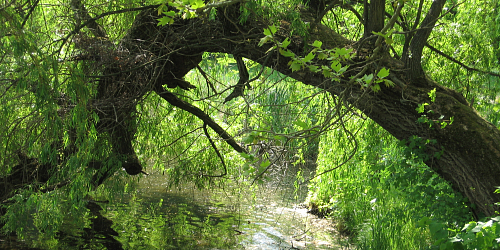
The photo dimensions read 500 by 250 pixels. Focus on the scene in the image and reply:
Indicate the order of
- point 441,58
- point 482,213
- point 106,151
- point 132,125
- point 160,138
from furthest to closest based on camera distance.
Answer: point 160,138, point 441,58, point 132,125, point 106,151, point 482,213

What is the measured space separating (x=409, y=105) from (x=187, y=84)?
7.43 ft

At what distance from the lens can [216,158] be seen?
4.85 metres

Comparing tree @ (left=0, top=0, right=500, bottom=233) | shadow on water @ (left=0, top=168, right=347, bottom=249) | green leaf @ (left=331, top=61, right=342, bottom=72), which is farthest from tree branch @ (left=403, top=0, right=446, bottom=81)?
shadow on water @ (left=0, top=168, right=347, bottom=249)

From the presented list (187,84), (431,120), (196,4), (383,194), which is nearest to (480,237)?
(431,120)

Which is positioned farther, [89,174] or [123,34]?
[123,34]

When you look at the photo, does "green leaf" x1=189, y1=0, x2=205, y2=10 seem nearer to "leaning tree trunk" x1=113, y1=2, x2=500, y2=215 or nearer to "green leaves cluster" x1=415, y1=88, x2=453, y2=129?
"leaning tree trunk" x1=113, y1=2, x2=500, y2=215

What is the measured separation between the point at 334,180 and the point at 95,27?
3342 mm

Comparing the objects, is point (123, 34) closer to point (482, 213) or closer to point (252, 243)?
point (252, 243)

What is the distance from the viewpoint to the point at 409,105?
118 inches

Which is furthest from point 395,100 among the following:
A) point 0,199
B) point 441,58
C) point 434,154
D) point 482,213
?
point 0,199

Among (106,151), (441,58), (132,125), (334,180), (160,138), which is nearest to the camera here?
(106,151)

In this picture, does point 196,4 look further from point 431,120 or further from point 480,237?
point 480,237

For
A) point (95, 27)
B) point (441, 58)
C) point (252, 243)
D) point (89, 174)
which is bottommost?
point (252, 243)

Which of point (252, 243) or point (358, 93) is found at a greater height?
point (358, 93)
